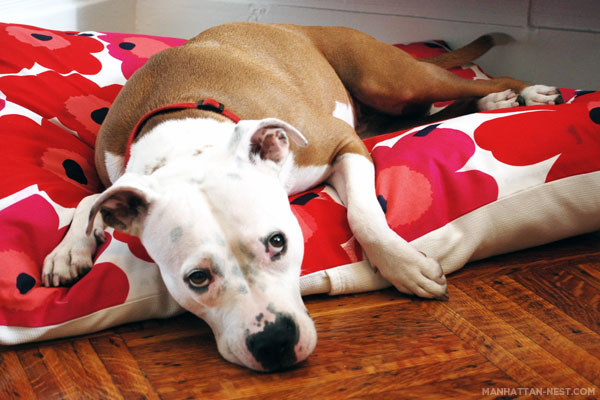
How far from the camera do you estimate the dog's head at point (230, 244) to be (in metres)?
1.37

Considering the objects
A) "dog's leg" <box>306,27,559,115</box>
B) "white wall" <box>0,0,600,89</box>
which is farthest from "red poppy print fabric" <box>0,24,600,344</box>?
"white wall" <box>0,0,600,89</box>

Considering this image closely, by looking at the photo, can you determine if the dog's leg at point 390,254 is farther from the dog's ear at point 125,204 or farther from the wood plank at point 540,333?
the dog's ear at point 125,204

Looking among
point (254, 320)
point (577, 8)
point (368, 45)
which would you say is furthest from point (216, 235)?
point (577, 8)

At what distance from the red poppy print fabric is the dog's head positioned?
229mm

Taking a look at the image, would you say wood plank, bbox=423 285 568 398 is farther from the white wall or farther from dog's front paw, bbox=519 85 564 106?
the white wall

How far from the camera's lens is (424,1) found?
3697 millimetres

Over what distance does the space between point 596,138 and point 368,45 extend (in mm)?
1215

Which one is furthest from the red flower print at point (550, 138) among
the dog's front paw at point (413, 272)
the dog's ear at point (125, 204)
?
the dog's ear at point (125, 204)

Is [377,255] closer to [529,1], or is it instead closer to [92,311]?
[92,311]

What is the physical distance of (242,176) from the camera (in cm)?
155

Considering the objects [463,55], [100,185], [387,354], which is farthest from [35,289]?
[463,55]

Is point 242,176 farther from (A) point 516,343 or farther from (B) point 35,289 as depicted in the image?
(A) point 516,343

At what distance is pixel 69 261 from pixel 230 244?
648 millimetres

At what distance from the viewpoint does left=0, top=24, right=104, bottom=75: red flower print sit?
2557 millimetres
